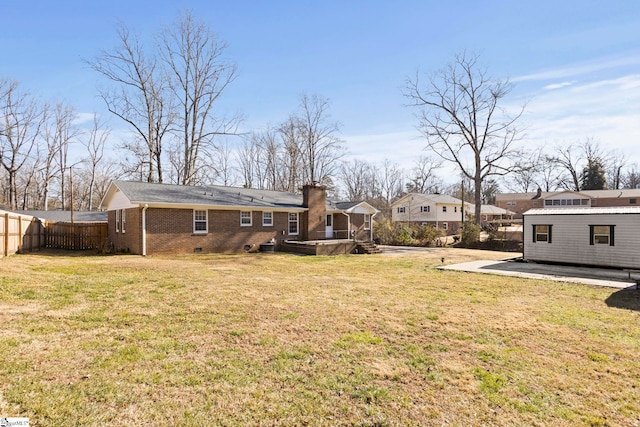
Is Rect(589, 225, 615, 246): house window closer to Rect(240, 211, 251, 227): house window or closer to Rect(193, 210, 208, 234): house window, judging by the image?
Rect(240, 211, 251, 227): house window

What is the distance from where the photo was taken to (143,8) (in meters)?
11.9

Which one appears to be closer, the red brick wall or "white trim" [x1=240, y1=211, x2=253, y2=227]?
the red brick wall

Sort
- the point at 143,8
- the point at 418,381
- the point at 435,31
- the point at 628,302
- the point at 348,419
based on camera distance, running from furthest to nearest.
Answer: the point at 435,31, the point at 143,8, the point at 628,302, the point at 418,381, the point at 348,419

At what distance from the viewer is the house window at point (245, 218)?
20128 millimetres

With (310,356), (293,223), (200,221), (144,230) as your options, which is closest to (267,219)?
(293,223)

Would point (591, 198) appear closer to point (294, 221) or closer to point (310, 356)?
point (294, 221)

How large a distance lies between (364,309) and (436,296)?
8.31 ft

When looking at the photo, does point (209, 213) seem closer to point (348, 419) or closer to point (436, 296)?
point (436, 296)

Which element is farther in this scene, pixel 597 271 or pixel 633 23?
pixel 597 271

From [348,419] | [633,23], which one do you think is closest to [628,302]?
[633,23]

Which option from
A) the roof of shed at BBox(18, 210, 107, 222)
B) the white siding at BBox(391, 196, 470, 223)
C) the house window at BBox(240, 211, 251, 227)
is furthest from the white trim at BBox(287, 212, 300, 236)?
the white siding at BBox(391, 196, 470, 223)

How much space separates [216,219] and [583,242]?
1762 cm

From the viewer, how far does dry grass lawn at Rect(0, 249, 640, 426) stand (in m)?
3.53

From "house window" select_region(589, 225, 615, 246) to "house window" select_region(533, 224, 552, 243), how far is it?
159 cm
